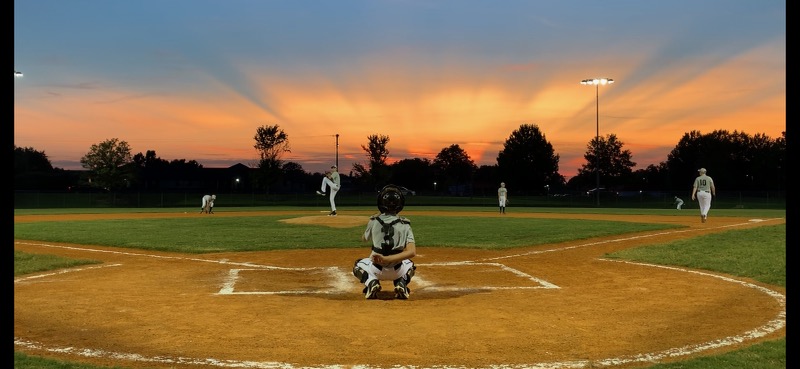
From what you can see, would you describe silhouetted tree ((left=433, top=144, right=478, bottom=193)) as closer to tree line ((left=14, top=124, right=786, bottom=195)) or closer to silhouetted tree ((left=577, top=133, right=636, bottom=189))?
tree line ((left=14, top=124, right=786, bottom=195))

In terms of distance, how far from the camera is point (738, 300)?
29.7 ft

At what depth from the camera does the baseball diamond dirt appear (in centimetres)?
597

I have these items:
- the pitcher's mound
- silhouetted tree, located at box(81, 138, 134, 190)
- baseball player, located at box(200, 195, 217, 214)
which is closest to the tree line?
silhouetted tree, located at box(81, 138, 134, 190)

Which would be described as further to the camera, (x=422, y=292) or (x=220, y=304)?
(x=422, y=292)

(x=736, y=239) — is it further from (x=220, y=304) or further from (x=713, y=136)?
(x=713, y=136)

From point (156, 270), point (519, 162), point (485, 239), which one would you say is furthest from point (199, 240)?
point (519, 162)

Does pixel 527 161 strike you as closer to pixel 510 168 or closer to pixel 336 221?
pixel 510 168

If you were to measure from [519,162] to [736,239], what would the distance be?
86.2 m

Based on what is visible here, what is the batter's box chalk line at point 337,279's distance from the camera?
9.80m

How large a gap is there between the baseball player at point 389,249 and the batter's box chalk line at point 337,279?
0.90 meters

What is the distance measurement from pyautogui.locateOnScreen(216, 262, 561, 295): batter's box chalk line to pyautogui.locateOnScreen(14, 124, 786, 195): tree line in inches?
2087

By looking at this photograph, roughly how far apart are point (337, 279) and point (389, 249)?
2.66m
